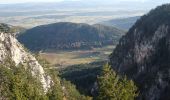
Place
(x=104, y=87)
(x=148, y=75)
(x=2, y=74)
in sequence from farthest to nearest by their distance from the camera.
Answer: (x=148, y=75) → (x=2, y=74) → (x=104, y=87)

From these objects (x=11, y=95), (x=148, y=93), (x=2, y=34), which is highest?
(x=2, y=34)

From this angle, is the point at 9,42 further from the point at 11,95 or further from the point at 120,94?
the point at 120,94

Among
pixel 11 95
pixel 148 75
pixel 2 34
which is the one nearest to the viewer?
pixel 11 95

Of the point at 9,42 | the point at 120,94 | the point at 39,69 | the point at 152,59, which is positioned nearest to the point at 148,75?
the point at 152,59

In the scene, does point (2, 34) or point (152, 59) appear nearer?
point (2, 34)

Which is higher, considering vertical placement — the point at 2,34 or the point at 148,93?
the point at 2,34

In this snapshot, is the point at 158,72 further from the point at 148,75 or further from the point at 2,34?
the point at 2,34
